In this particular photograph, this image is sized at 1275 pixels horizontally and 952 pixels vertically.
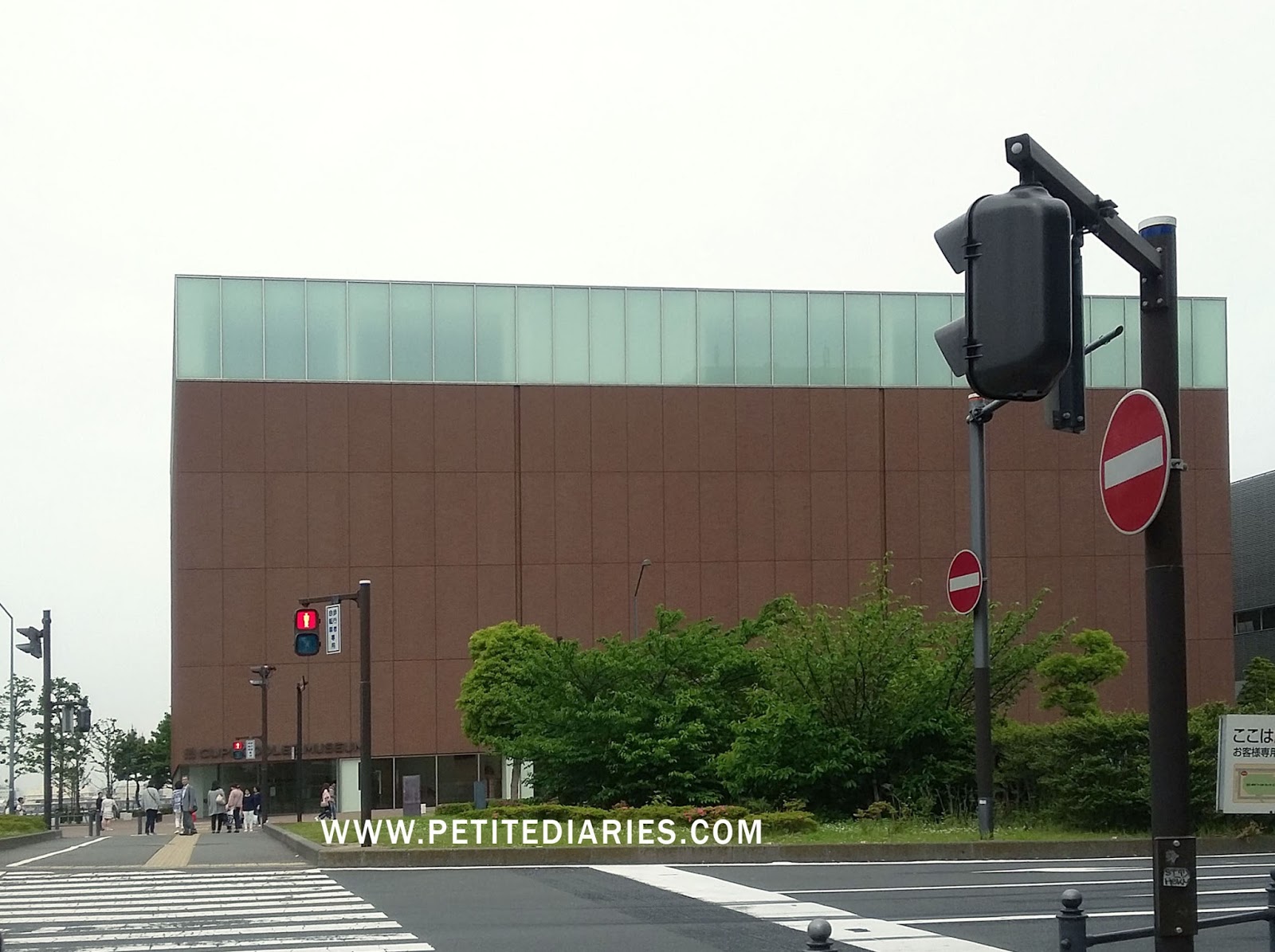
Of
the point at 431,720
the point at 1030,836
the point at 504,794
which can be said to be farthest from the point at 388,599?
the point at 1030,836

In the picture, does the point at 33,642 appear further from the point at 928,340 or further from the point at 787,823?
the point at 928,340

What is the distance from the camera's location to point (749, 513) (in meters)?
62.6

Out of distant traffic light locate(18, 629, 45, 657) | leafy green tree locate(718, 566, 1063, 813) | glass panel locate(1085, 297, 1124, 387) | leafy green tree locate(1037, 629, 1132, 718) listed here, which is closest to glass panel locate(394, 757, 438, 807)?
distant traffic light locate(18, 629, 45, 657)

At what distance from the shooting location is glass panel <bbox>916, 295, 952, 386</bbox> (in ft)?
210

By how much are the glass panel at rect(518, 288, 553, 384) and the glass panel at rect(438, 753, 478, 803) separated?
15099 millimetres

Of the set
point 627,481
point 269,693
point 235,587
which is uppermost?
point 627,481

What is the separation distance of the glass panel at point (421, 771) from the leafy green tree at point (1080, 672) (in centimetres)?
2356

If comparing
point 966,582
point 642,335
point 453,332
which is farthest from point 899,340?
point 966,582

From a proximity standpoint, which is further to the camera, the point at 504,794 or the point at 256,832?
the point at 504,794

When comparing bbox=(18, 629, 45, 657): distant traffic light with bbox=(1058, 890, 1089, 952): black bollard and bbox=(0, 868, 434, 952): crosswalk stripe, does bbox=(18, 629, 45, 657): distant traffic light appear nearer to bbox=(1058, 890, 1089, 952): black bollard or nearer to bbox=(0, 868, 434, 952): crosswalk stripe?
bbox=(0, 868, 434, 952): crosswalk stripe

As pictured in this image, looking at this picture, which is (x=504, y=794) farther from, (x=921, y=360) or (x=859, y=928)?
(x=859, y=928)

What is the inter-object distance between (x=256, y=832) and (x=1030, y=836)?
90.5 ft

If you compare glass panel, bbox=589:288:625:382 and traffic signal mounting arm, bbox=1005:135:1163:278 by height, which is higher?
glass panel, bbox=589:288:625:382

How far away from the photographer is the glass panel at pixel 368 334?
2408 inches
